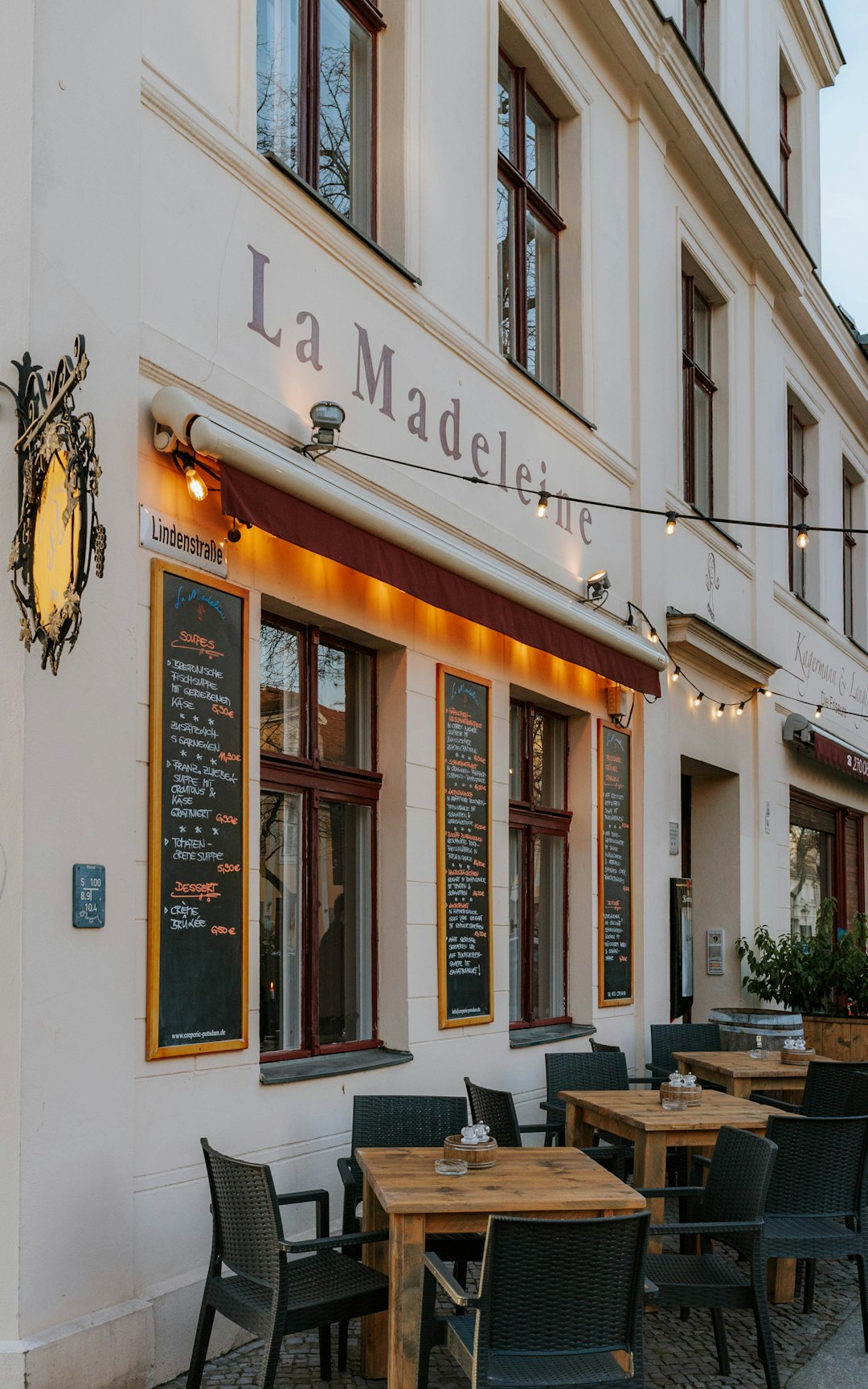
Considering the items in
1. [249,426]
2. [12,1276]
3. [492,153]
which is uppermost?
[492,153]

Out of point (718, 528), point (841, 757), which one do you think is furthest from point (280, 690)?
point (841, 757)

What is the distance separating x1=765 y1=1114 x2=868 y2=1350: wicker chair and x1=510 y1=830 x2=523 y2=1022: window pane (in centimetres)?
281

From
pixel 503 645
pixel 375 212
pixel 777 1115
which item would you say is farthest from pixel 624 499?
pixel 777 1115

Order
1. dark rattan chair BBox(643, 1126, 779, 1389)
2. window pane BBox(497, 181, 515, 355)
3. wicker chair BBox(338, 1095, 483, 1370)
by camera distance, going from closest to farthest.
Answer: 1. dark rattan chair BBox(643, 1126, 779, 1389)
2. wicker chair BBox(338, 1095, 483, 1370)
3. window pane BBox(497, 181, 515, 355)

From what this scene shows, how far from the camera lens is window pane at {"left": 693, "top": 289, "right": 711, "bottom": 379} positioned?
12000mm

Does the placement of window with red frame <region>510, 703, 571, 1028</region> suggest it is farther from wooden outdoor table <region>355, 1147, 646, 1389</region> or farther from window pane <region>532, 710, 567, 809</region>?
wooden outdoor table <region>355, 1147, 646, 1389</region>

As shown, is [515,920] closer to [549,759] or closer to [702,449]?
[549,759]

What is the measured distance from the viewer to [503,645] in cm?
794

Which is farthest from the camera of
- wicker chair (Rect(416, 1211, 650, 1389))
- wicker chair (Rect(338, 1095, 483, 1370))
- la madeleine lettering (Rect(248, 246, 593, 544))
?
la madeleine lettering (Rect(248, 246, 593, 544))

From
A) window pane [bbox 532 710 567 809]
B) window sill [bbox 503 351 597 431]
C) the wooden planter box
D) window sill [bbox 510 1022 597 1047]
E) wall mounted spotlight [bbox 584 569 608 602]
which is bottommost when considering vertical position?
the wooden planter box

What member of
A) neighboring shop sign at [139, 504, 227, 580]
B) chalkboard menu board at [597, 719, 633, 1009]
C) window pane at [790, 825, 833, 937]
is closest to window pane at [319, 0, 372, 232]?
neighboring shop sign at [139, 504, 227, 580]

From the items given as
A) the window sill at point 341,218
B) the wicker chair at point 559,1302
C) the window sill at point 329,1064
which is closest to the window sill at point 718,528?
the window sill at point 341,218

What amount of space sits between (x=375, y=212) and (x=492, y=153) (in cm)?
122

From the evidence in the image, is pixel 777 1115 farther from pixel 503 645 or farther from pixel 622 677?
pixel 622 677
